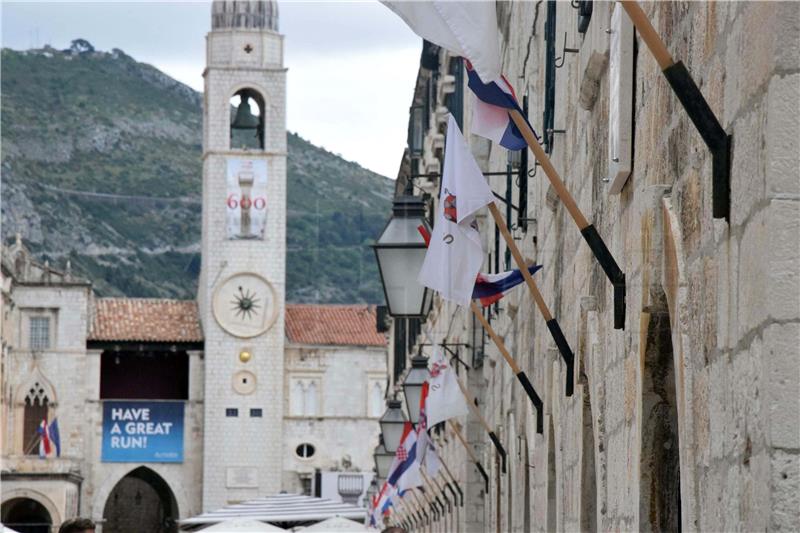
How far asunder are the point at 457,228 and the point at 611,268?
241 centimetres

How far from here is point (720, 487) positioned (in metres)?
4.88

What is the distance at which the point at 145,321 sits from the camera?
77250mm

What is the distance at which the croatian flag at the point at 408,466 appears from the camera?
74.3 ft

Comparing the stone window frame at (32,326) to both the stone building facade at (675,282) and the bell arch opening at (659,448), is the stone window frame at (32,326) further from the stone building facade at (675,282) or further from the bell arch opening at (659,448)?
the bell arch opening at (659,448)

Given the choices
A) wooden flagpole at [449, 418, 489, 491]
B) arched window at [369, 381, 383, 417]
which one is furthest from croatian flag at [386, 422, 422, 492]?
arched window at [369, 381, 383, 417]

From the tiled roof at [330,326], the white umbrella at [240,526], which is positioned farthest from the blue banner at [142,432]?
the white umbrella at [240,526]

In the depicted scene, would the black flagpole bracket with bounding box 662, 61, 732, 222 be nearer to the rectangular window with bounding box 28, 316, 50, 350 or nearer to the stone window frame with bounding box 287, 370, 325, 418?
the rectangular window with bounding box 28, 316, 50, 350

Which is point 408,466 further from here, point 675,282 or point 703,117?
point 703,117

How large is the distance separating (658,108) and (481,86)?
55.3 inches

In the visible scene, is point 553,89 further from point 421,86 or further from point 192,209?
point 192,209

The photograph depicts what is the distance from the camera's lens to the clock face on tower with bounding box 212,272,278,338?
252ft

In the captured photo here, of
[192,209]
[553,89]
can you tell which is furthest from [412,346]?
[192,209]

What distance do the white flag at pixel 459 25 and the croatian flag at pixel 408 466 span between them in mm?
16072

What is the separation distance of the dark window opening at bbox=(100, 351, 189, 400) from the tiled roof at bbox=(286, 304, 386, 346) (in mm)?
4565
